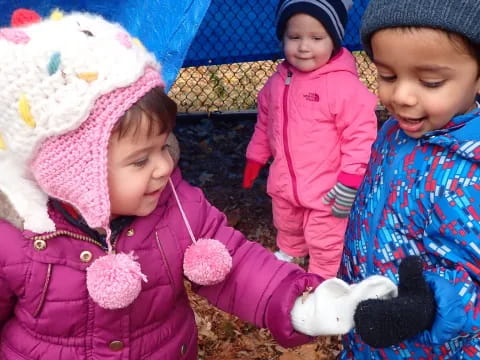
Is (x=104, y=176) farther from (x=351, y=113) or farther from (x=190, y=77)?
(x=190, y=77)

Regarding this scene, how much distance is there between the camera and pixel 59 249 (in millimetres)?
1824

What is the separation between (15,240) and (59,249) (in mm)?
125

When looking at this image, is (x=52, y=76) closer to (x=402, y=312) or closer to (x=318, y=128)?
(x=402, y=312)

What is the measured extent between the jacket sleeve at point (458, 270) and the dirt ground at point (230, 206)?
66.6 inches

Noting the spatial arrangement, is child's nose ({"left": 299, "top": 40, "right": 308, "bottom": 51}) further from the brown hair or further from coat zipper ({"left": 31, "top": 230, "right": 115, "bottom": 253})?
coat zipper ({"left": 31, "top": 230, "right": 115, "bottom": 253})

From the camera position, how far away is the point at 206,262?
1.84m

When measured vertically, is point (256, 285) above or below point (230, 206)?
above

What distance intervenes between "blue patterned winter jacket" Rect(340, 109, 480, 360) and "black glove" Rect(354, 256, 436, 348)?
0.06 m

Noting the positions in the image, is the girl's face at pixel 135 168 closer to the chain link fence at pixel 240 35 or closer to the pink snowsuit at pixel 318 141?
the pink snowsuit at pixel 318 141

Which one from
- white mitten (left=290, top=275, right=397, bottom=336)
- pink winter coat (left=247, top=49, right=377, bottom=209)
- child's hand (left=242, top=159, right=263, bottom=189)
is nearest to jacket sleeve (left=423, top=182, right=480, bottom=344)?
white mitten (left=290, top=275, right=397, bottom=336)

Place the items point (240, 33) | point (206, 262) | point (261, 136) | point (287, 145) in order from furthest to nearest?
point (240, 33) < point (261, 136) < point (287, 145) < point (206, 262)

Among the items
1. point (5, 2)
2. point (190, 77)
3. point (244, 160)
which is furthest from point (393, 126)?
point (190, 77)

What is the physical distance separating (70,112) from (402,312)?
100 cm

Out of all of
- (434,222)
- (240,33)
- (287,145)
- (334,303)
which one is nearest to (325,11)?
(287,145)
